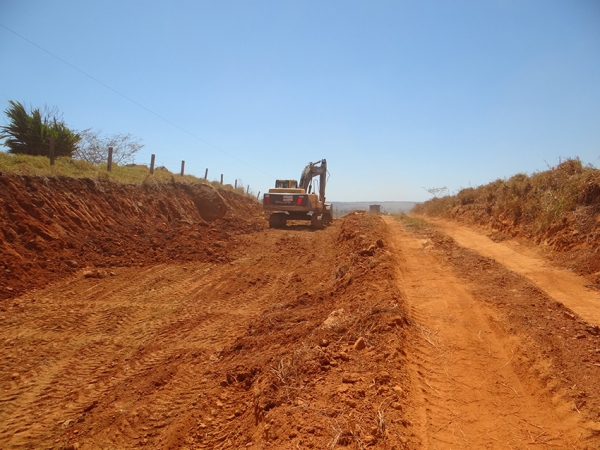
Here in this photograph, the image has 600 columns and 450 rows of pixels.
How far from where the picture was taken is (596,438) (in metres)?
3.00

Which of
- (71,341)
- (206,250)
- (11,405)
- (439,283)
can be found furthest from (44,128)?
(439,283)

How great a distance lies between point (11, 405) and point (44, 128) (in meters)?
15.8

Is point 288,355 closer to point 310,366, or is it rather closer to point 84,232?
point 310,366

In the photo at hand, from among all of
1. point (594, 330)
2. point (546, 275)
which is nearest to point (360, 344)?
point (594, 330)

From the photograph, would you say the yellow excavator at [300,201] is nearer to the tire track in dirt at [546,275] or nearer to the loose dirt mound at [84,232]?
the loose dirt mound at [84,232]

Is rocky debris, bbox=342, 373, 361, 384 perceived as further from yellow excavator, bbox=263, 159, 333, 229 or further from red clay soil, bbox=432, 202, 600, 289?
yellow excavator, bbox=263, 159, 333, 229

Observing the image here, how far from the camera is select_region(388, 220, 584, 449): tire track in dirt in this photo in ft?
10.3

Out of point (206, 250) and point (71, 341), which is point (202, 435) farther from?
point (206, 250)

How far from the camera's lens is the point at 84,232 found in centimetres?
1176

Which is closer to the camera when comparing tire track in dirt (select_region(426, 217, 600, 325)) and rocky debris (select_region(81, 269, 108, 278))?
tire track in dirt (select_region(426, 217, 600, 325))

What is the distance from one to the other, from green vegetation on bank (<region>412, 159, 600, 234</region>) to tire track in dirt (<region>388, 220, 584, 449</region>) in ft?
20.0

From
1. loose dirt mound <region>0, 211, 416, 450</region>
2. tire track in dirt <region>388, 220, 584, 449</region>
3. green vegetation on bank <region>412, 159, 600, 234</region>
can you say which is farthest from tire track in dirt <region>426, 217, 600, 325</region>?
loose dirt mound <region>0, 211, 416, 450</region>

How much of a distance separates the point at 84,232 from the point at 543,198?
13958 millimetres

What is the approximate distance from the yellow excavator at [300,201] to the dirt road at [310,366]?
11503 millimetres
